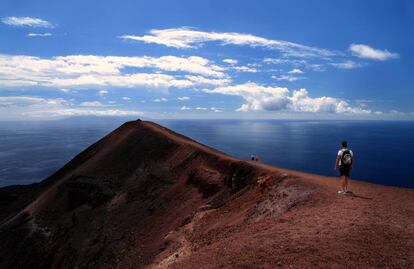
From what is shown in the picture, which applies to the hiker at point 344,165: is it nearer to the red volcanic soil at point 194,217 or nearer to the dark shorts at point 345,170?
the dark shorts at point 345,170

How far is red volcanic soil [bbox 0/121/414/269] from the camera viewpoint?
13.4m

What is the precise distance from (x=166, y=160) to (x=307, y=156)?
347 feet

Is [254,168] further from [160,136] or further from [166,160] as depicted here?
[160,136]

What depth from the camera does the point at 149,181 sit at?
4106 centimetres

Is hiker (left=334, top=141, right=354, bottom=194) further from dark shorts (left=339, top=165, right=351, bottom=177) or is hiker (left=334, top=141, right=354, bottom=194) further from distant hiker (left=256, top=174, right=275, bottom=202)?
distant hiker (left=256, top=174, right=275, bottom=202)

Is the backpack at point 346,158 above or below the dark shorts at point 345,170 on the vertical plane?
above

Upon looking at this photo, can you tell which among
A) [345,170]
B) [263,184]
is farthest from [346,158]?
[263,184]

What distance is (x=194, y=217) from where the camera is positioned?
27.4 m

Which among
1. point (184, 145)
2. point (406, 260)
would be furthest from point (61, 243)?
point (406, 260)

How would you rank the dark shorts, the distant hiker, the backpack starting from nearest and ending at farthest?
the dark shorts, the backpack, the distant hiker

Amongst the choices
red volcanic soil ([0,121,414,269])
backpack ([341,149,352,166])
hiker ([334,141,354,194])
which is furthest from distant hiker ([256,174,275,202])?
backpack ([341,149,352,166])

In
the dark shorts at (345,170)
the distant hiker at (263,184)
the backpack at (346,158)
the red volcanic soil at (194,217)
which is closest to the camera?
the red volcanic soil at (194,217)

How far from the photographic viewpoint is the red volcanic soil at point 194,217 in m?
13.4

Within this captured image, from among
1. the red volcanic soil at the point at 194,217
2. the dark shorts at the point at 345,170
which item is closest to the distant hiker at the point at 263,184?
the red volcanic soil at the point at 194,217
